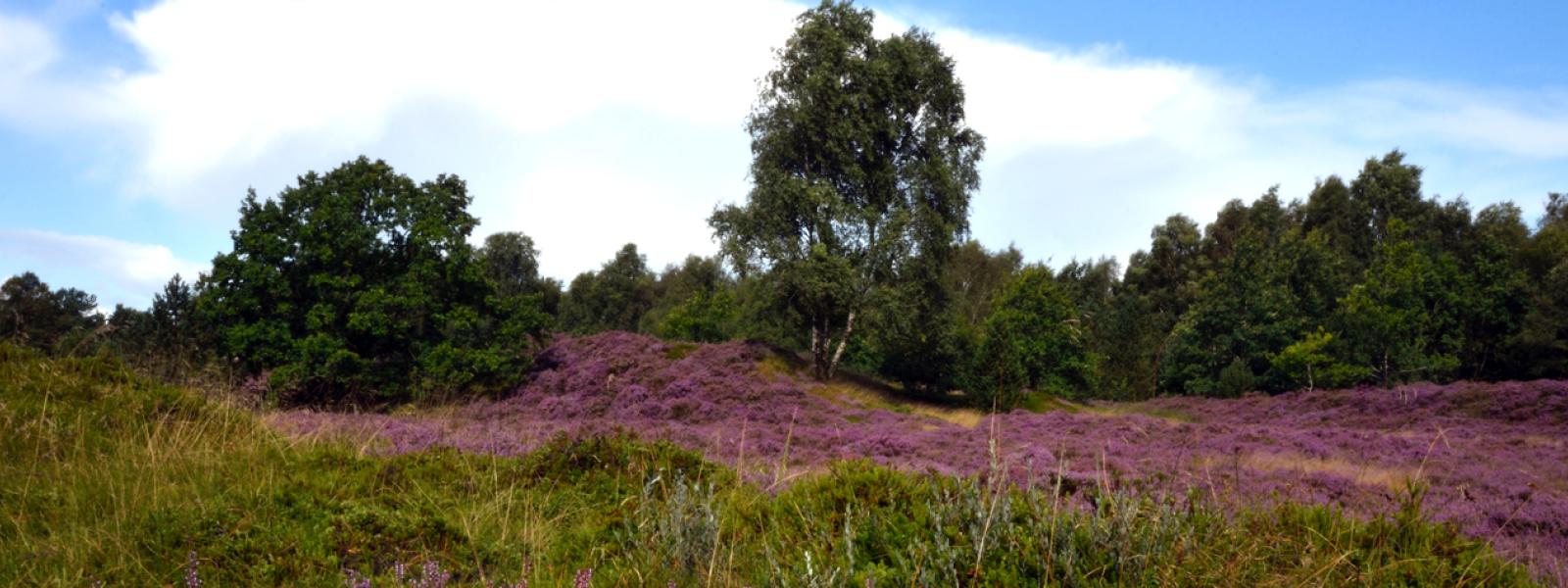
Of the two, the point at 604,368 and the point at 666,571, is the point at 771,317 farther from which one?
the point at 666,571

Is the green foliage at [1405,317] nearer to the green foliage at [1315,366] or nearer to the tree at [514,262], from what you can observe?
the green foliage at [1315,366]

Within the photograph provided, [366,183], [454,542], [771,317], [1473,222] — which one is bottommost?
[454,542]

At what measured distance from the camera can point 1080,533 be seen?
3635 mm

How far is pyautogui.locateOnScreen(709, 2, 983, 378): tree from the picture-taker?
2975 cm

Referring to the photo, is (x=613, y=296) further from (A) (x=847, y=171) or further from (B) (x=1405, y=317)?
(B) (x=1405, y=317)

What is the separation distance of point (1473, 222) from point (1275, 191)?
12929mm

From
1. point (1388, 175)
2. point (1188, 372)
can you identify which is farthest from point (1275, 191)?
point (1188, 372)

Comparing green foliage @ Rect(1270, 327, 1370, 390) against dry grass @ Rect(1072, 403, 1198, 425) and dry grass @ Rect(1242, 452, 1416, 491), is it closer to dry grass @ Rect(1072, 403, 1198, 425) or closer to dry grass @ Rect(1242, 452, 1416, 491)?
dry grass @ Rect(1072, 403, 1198, 425)

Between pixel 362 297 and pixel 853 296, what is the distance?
15207mm

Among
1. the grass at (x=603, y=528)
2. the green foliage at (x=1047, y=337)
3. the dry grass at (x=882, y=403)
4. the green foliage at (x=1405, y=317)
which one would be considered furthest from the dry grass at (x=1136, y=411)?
the grass at (x=603, y=528)

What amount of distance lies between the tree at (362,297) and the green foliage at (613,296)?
124 ft

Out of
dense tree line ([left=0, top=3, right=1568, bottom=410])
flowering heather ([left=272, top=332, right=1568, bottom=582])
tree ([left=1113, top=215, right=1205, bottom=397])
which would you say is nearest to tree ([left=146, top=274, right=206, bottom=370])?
dense tree line ([left=0, top=3, right=1568, bottom=410])

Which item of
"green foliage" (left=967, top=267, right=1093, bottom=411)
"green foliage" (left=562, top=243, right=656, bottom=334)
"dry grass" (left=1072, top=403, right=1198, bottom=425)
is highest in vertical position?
"green foliage" (left=562, top=243, right=656, bottom=334)

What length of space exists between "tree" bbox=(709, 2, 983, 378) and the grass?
893 inches
